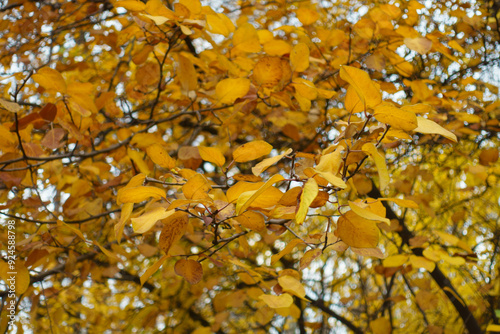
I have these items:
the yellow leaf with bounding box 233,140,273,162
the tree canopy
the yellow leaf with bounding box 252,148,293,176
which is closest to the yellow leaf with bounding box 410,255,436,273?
the tree canopy

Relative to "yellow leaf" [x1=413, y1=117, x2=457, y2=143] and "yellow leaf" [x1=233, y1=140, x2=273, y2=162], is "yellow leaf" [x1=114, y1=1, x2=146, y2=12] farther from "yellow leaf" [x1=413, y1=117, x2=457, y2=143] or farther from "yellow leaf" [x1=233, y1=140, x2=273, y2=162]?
"yellow leaf" [x1=413, y1=117, x2=457, y2=143]

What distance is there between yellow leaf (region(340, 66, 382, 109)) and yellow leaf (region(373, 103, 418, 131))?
2cm

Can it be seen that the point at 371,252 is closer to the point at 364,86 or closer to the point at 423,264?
the point at 364,86

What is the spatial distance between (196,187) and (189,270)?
24 cm

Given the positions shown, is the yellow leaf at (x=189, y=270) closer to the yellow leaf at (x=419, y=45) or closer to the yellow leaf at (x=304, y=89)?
the yellow leaf at (x=304, y=89)

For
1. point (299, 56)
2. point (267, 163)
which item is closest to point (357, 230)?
point (267, 163)

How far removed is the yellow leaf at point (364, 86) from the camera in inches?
25.9

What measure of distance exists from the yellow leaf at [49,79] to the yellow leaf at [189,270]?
647mm

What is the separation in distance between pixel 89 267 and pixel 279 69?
1.40 metres

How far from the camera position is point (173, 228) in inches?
30.4

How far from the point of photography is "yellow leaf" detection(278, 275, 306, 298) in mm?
937

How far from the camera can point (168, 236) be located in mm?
773

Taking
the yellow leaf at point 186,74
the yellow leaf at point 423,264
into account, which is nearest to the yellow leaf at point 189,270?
the yellow leaf at point 186,74

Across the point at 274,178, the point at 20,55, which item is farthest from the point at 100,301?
the point at 274,178
